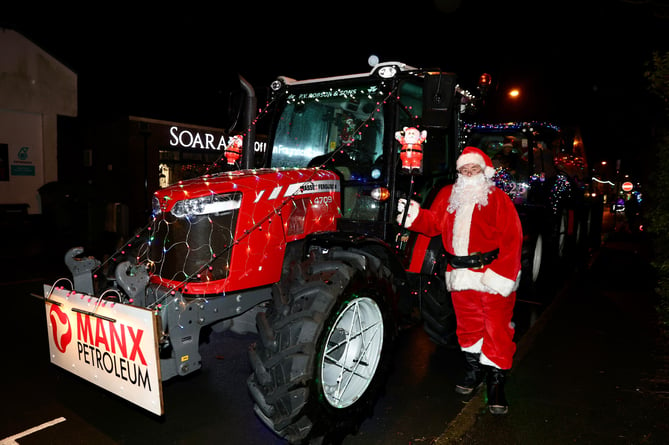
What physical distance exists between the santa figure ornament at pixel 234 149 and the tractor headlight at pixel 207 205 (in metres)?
1.67

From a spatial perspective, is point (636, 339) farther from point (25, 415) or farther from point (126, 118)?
point (126, 118)

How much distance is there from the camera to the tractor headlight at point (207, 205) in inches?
122

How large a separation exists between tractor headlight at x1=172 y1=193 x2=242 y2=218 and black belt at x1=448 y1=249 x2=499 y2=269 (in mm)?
1836

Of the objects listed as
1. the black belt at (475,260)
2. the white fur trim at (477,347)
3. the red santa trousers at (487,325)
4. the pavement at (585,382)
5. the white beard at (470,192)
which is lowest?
the pavement at (585,382)

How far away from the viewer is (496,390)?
3.65 metres

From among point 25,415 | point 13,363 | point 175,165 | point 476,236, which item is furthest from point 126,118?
point 476,236

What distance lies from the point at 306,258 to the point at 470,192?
1.51 meters

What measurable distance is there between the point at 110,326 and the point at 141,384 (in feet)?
1.29

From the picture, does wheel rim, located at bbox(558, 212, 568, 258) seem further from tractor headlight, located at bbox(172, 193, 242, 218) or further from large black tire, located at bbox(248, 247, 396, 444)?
tractor headlight, located at bbox(172, 193, 242, 218)

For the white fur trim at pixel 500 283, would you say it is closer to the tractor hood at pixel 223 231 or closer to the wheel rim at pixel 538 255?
the tractor hood at pixel 223 231

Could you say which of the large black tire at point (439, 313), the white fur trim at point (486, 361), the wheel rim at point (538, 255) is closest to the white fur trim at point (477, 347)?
the white fur trim at point (486, 361)

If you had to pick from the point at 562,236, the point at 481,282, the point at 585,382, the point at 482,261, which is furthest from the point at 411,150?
the point at 562,236

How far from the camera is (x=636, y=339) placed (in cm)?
522

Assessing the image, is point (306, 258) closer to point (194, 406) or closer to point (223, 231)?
point (223, 231)
